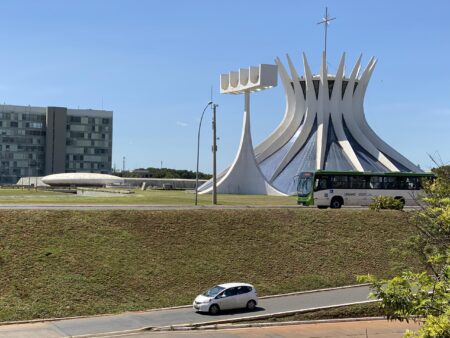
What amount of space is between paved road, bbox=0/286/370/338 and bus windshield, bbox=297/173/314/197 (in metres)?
17.8

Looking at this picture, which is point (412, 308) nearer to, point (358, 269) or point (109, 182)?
point (358, 269)

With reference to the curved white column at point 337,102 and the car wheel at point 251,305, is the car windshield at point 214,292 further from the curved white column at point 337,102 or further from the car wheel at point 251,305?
the curved white column at point 337,102

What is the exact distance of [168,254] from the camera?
1056 inches

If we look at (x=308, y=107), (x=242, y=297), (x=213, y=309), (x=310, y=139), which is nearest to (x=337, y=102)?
(x=308, y=107)

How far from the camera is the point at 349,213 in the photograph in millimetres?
35031

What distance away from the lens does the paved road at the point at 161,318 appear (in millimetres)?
18594

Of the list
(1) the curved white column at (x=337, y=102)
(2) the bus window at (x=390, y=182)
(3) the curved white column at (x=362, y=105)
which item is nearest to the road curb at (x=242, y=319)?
(2) the bus window at (x=390, y=182)

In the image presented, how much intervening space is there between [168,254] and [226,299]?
18.3ft

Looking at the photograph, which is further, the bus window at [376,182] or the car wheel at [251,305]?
the bus window at [376,182]

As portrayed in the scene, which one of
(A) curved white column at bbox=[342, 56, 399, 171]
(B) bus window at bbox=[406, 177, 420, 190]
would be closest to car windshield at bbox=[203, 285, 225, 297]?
(B) bus window at bbox=[406, 177, 420, 190]

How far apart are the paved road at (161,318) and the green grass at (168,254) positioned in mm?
881

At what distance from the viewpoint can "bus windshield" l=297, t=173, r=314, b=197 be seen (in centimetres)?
4328

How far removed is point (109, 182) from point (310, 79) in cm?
4497

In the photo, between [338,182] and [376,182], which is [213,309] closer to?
[338,182]
